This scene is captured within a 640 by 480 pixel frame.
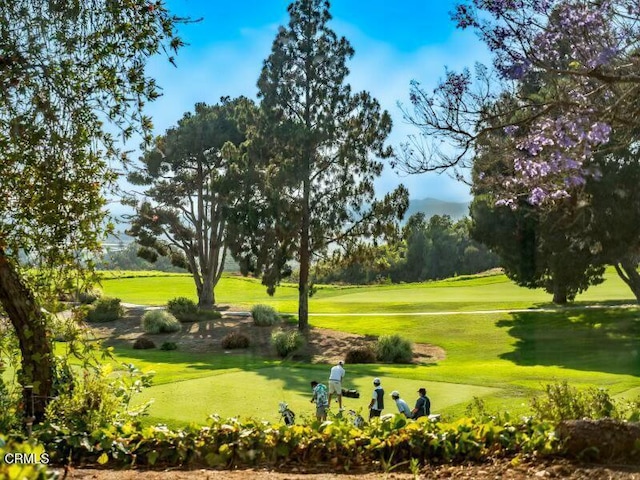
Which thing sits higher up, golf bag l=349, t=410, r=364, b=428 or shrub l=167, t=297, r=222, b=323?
golf bag l=349, t=410, r=364, b=428

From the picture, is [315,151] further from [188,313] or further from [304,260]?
[188,313]

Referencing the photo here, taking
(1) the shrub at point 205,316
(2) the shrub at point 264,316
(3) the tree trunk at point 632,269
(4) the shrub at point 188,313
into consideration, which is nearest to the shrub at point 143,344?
(2) the shrub at point 264,316

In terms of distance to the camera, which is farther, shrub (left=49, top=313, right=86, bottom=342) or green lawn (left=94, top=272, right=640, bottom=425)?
green lawn (left=94, top=272, right=640, bottom=425)

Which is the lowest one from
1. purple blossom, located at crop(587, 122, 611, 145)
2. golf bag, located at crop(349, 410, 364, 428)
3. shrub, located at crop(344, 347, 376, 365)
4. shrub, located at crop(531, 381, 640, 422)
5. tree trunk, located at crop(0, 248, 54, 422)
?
shrub, located at crop(344, 347, 376, 365)

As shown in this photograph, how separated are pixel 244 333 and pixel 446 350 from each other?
1039 centimetres

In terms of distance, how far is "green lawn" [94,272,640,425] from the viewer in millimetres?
14891

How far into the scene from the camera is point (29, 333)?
320 inches

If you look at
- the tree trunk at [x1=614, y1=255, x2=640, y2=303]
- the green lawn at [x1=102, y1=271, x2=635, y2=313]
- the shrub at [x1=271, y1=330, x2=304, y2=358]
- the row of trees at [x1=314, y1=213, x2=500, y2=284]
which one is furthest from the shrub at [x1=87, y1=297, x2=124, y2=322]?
the row of trees at [x1=314, y1=213, x2=500, y2=284]

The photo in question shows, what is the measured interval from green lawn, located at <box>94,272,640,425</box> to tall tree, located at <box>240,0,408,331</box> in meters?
5.95

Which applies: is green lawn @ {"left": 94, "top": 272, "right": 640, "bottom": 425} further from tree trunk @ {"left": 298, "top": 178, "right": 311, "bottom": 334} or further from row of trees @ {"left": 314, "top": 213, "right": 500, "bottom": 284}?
row of trees @ {"left": 314, "top": 213, "right": 500, "bottom": 284}

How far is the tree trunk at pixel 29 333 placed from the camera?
8078mm

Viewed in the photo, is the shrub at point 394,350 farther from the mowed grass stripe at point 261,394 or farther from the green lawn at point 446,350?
the mowed grass stripe at point 261,394

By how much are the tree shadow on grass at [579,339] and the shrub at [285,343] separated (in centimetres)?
906

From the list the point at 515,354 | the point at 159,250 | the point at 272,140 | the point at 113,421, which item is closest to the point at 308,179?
the point at 272,140
